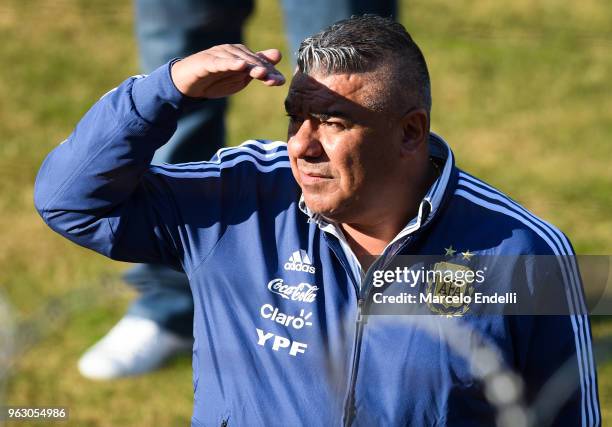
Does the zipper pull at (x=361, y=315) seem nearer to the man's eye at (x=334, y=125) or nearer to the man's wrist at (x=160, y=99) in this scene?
the man's eye at (x=334, y=125)

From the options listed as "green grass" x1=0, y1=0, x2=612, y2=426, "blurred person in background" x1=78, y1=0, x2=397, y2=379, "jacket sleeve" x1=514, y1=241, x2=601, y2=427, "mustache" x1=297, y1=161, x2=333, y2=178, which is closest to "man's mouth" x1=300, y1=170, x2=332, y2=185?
"mustache" x1=297, y1=161, x2=333, y2=178

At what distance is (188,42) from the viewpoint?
5.14 metres

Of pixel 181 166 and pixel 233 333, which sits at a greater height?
pixel 181 166

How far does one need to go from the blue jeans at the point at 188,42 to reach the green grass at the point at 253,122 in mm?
188

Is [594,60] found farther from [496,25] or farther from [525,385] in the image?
[525,385]

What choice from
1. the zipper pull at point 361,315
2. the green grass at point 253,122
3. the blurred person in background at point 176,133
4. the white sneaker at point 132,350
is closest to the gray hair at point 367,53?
the zipper pull at point 361,315

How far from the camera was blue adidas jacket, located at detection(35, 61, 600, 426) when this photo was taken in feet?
9.37

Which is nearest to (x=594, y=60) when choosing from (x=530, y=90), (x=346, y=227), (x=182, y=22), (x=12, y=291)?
(x=530, y=90)

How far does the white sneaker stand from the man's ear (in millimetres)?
2136

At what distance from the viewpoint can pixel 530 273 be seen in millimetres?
2906

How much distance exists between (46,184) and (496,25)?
5778 millimetres

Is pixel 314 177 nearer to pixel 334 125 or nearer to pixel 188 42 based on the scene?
pixel 334 125

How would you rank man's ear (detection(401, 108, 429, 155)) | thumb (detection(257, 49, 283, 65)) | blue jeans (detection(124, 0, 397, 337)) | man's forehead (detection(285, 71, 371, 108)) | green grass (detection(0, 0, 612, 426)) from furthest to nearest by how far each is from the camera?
blue jeans (detection(124, 0, 397, 337)) < green grass (detection(0, 0, 612, 426)) < man's ear (detection(401, 108, 429, 155)) < man's forehead (detection(285, 71, 371, 108)) < thumb (detection(257, 49, 283, 65))

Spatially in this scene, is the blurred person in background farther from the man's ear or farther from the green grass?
the man's ear
